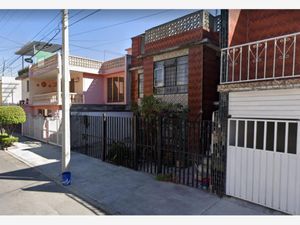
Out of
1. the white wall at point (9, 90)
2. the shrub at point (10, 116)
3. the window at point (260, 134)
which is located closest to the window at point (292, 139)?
the window at point (260, 134)

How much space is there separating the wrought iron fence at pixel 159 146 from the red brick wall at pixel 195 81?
4.47 feet

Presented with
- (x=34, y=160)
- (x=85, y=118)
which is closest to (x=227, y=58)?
(x=85, y=118)

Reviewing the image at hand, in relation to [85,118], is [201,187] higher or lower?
lower

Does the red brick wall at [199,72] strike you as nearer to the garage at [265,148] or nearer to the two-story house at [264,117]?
the two-story house at [264,117]

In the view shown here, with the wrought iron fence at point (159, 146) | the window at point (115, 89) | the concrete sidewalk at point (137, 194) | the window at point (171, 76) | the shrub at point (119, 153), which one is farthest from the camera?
the window at point (115, 89)

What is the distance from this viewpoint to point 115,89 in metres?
17.4

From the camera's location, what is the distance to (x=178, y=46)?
31.1 ft

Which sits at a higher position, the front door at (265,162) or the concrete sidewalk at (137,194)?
the front door at (265,162)

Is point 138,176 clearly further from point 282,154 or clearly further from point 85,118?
point 85,118

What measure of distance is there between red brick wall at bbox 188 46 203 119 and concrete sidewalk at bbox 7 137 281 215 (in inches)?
131

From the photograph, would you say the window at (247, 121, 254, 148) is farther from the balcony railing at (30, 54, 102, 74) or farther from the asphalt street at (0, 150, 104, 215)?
the balcony railing at (30, 54, 102, 74)

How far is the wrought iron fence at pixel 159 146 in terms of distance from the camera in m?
6.53

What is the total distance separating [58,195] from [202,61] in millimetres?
6942

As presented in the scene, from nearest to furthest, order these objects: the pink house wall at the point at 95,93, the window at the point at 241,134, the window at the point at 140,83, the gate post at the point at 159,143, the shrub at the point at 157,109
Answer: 1. the window at the point at 241,134
2. the gate post at the point at 159,143
3. the shrub at the point at 157,109
4. the window at the point at 140,83
5. the pink house wall at the point at 95,93
